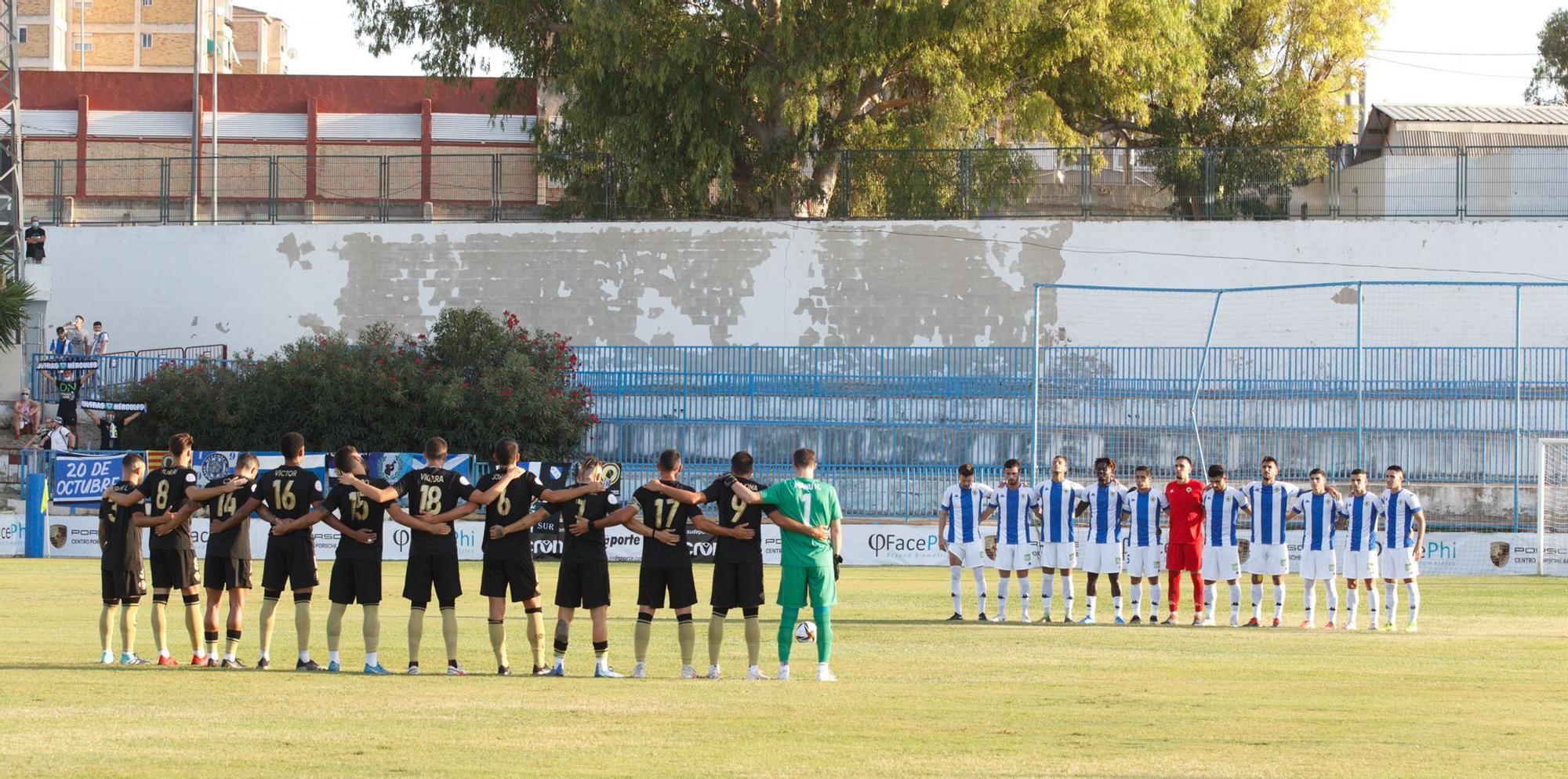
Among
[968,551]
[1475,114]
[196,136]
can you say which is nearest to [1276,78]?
[1475,114]

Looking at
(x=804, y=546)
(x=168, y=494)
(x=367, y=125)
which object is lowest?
(x=804, y=546)

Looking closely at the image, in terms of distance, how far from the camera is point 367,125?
6138 cm

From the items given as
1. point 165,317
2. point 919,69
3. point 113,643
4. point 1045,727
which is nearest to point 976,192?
point 919,69

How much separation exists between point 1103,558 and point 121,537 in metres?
10.7

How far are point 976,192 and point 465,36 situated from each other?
1256 centimetres

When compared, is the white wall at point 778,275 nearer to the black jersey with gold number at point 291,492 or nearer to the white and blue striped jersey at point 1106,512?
the white and blue striped jersey at point 1106,512

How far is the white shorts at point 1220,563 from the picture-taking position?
19.1m

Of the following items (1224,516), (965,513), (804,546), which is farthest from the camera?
(965,513)

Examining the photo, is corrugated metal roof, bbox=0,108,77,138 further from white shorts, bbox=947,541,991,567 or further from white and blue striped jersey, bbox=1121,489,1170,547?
white and blue striped jersey, bbox=1121,489,1170,547

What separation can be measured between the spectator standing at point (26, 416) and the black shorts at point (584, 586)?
77.7 ft

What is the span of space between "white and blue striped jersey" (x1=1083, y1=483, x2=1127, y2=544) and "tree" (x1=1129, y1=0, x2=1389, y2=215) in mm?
22994

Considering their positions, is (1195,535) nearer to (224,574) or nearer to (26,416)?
(224,574)

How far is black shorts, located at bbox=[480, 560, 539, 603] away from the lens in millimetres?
12852

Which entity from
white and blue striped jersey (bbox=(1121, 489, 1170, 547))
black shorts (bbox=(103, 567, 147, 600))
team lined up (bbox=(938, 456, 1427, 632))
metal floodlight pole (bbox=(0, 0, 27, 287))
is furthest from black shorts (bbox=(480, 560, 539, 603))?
metal floodlight pole (bbox=(0, 0, 27, 287))
